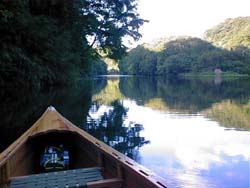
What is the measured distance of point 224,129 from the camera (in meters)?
10.6

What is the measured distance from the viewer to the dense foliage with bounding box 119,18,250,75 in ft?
270

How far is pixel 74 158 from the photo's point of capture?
629 cm

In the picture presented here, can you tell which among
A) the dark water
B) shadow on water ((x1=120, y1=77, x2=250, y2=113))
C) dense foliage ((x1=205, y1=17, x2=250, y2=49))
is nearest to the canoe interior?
the dark water

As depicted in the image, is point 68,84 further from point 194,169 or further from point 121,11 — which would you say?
point 194,169

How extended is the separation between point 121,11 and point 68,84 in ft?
26.3

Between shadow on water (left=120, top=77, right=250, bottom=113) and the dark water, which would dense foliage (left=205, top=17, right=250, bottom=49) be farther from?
the dark water

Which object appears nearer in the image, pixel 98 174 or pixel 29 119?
pixel 98 174

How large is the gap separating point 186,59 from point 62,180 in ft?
305

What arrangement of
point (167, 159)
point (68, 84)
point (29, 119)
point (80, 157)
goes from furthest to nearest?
point (68, 84) → point (29, 119) → point (167, 159) → point (80, 157)

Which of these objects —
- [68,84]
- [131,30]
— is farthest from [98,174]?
[131,30]

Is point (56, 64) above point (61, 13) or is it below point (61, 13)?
below

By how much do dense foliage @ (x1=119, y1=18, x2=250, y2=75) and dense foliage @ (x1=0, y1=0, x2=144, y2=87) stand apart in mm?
44938

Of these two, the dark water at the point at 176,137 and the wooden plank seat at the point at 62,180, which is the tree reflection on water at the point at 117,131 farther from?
the wooden plank seat at the point at 62,180

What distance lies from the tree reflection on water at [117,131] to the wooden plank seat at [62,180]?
2652 mm
